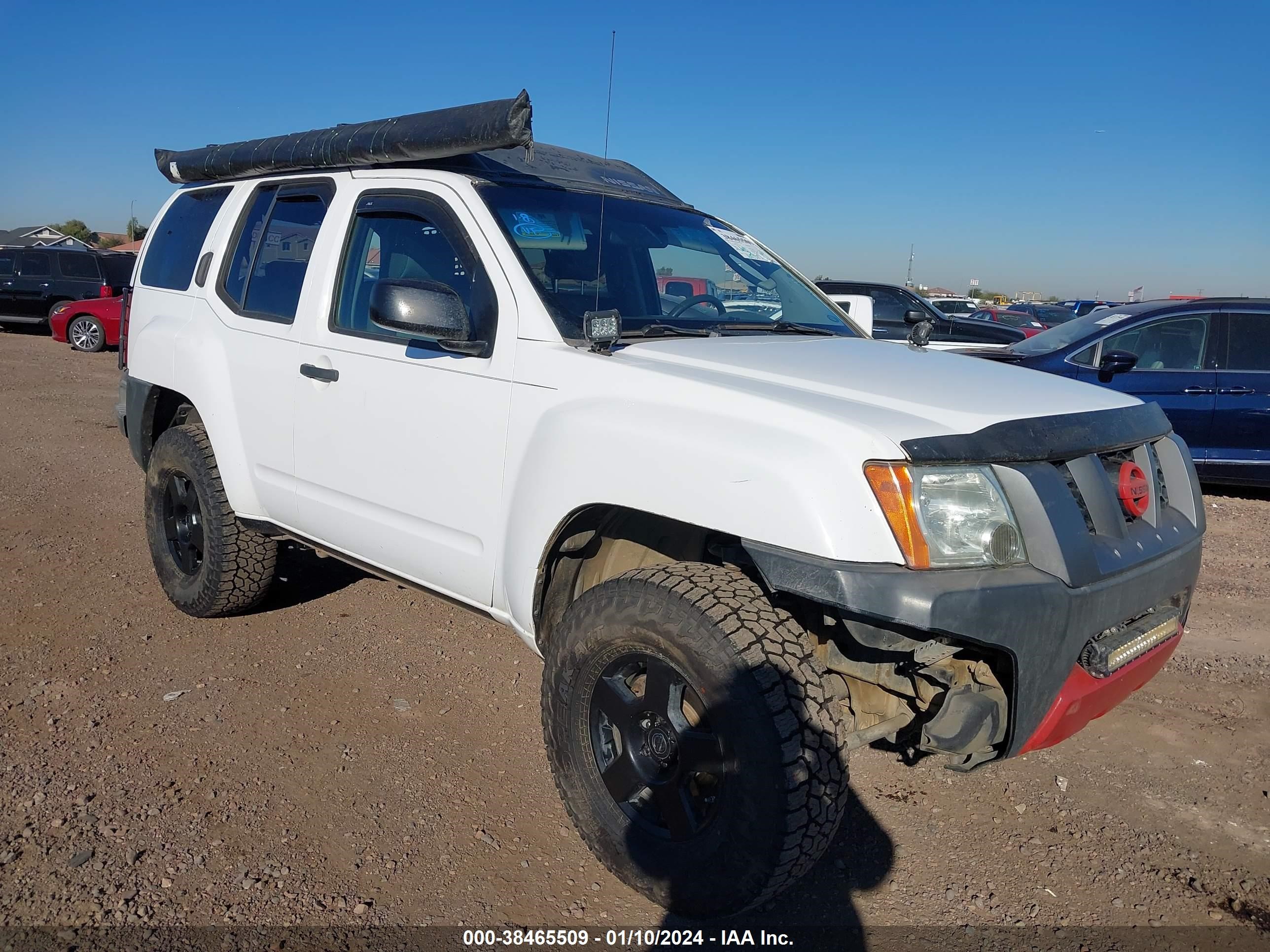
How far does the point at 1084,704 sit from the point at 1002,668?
280mm

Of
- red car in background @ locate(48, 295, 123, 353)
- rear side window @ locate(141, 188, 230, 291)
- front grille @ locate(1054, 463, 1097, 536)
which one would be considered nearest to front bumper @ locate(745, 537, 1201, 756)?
front grille @ locate(1054, 463, 1097, 536)

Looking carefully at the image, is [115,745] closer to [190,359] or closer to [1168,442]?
[190,359]

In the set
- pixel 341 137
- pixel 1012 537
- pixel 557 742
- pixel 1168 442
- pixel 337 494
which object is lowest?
pixel 557 742

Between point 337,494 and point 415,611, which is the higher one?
point 337,494

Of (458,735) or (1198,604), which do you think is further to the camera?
(1198,604)

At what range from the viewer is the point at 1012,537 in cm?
226

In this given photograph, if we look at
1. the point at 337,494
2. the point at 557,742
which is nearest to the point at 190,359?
the point at 337,494

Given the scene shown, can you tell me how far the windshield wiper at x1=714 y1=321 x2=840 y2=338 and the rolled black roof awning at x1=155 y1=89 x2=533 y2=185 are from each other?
921 millimetres

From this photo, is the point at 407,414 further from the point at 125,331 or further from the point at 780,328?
the point at 125,331

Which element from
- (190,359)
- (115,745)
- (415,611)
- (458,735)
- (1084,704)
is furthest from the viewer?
(415,611)

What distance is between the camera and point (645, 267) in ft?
11.8

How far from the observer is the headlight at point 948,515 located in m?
2.18

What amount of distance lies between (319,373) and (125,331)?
2.11 m

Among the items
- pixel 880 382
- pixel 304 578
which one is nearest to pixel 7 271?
pixel 304 578
